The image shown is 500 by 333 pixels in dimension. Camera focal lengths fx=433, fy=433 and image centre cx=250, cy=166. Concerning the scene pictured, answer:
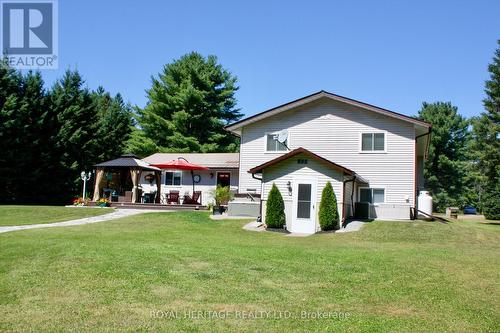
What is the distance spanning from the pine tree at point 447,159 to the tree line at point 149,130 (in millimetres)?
129

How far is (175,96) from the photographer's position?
49.6 meters

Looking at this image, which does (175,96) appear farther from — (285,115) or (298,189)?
(298,189)

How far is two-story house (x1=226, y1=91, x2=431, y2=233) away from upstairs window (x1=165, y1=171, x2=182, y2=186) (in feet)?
24.3

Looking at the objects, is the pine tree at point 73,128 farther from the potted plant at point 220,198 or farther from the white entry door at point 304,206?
the white entry door at point 304,206

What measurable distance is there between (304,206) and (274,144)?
19.6 ft

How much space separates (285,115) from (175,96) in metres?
27.5

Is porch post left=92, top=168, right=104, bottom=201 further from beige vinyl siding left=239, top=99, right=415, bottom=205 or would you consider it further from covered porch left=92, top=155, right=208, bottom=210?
beige vinyl siding left=239, top=99, right=415, bottom=205

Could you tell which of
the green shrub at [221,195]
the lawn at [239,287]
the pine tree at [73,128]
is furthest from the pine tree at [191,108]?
the lawn at [239,287]

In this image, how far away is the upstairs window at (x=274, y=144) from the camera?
24.5 m

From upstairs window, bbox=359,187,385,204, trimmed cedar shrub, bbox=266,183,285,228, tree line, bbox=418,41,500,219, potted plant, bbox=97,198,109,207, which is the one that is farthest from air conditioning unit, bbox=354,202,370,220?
tree line, bbox=418,41,500,219

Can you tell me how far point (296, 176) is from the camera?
2009 centimetres

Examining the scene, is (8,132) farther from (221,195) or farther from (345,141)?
(345,141)

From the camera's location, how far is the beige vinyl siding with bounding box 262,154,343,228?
19719mm

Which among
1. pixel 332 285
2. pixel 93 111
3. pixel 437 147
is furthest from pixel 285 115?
pixel 437 147
